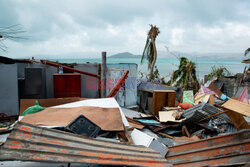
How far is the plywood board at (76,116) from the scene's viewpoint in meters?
2.62

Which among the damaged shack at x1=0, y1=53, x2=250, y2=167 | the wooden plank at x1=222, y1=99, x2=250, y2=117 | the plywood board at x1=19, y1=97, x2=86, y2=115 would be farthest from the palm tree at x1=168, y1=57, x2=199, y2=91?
the plywood board at x1=19, y1=97, x2=86, y2=115

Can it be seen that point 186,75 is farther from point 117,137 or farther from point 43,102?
point 117,137

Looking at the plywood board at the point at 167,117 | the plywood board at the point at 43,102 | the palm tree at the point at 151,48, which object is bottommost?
the plywood board at the point at 167,117

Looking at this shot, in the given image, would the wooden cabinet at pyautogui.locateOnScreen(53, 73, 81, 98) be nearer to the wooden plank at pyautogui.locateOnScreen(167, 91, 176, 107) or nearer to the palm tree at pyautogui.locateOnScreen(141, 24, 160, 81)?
the wooden plank at pyautogui.locateOnScreen(167, 91, 176, 107)

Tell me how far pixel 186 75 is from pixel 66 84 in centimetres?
1018

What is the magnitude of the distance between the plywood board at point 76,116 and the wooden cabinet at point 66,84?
11.5 ft

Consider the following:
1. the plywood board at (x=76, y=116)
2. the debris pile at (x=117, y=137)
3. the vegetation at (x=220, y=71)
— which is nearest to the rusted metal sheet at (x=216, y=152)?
the debris pile at (x=117, y=137)

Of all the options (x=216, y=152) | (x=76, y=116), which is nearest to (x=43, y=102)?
(x=76, y=116)

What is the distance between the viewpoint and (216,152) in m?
3.21

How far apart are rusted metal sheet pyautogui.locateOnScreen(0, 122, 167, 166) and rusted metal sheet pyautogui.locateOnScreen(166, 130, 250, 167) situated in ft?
5.65

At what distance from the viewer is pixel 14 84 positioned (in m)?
6.20

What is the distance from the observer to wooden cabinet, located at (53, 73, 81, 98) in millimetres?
6770

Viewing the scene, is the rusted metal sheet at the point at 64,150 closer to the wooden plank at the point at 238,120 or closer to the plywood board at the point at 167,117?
the wooden plank at the point at 238,120

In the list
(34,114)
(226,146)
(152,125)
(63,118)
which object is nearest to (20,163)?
(63,118)
